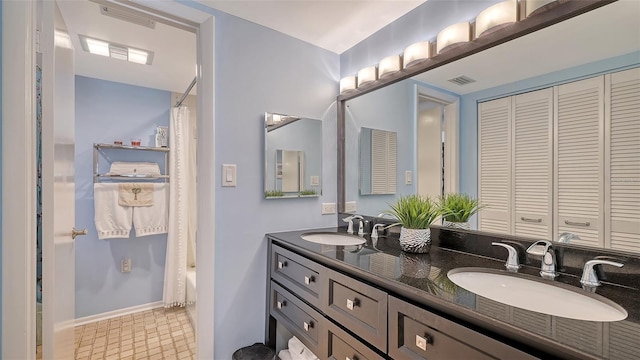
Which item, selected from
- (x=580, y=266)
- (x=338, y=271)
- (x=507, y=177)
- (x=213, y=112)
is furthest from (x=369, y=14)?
(x=580, y=266)

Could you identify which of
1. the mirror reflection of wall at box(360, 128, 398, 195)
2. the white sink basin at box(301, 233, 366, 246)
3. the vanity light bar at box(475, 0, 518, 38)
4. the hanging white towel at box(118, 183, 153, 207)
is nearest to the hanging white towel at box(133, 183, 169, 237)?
the hanging white towel at box(118, 183, 153, 207)

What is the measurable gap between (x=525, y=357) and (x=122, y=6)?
2075 mm

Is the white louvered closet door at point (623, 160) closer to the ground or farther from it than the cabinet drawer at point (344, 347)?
farther from it

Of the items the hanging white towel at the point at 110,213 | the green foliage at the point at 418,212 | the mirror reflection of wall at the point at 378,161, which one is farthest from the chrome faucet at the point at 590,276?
the hanging white towel at the point at 110,213

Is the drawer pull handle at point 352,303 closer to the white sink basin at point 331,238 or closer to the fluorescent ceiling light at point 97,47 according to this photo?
the white sink basin at point 331,238

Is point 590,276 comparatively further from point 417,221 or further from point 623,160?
point 417,221

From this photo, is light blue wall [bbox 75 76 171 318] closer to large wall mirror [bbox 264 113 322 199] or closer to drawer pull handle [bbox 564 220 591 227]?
large wall mirror [bbox 264 113 322 199]

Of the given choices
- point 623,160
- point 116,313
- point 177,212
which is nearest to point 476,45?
point 623,160

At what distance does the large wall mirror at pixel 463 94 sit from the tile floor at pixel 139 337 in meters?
1.65

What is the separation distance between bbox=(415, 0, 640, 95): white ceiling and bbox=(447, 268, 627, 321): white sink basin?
2.65 ft

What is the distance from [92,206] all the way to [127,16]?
1.76 m

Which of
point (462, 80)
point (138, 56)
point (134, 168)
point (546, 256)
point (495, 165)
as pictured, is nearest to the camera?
point (546, 256)

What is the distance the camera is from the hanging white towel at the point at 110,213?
97.0 inches

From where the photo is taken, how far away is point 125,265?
8.73 ft
